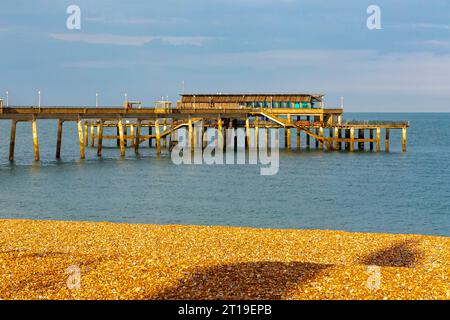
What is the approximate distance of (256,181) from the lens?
55375mm

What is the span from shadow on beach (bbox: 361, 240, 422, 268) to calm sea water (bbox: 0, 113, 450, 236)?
10.9 metres

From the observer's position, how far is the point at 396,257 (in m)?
21.8

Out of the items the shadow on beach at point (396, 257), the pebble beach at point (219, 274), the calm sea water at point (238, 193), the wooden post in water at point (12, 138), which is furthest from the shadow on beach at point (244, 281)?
the wooden post in water at point (12, 138)

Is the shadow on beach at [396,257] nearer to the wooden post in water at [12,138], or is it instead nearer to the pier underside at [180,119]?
the pier underside at [180,119]

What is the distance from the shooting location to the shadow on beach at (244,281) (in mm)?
14055

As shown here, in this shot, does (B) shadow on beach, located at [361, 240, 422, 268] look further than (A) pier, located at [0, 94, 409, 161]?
No

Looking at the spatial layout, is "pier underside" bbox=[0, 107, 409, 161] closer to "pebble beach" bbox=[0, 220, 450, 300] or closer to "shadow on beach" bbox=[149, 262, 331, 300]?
"pebble beach" bbox=[0, 220, 450, 300]

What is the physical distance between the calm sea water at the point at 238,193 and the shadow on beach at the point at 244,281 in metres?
18.7

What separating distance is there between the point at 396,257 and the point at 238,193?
26726 mm

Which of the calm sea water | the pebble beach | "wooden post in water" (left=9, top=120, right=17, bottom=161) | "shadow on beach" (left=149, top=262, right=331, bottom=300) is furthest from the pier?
"shadow on beach" (left=149, top=262, right=331, bottom=300)

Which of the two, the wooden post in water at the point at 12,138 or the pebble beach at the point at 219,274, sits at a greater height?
the wooden post in water at the point at 12,138

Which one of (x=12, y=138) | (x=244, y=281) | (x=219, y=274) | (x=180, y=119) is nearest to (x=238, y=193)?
(x=12, y=138)

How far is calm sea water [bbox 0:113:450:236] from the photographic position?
37.5m
